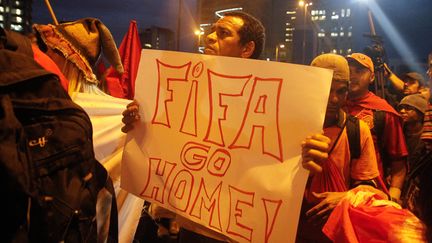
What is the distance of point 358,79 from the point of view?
3.23 metres

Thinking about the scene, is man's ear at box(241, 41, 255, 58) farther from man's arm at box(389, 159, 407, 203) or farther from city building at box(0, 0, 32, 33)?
city building at box(0, 0, 32, 33)

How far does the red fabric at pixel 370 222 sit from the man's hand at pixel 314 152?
0.32 m

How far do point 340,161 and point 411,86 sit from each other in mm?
3894

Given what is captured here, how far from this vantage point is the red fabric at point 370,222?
4.64ft

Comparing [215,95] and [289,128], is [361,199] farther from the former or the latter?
[215,95]

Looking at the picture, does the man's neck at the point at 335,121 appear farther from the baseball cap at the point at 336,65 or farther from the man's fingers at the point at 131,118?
the man's fingers at the point at 131,118

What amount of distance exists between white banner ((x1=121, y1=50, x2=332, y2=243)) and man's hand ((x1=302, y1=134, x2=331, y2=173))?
1.5 inches

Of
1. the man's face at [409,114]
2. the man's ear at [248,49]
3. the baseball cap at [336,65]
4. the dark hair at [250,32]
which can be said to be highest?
the dark hair at [250,32]

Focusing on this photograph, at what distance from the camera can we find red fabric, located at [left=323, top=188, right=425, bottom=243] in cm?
142

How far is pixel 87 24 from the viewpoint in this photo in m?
2.62

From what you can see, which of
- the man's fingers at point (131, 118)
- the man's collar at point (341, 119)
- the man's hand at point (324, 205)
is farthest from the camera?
the man's collar at point (341, 119)

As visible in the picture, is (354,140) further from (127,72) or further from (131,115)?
(127,72)

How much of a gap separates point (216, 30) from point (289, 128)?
998 mm

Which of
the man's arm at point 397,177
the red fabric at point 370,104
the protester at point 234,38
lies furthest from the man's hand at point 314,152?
the red fabric at point 370,104
